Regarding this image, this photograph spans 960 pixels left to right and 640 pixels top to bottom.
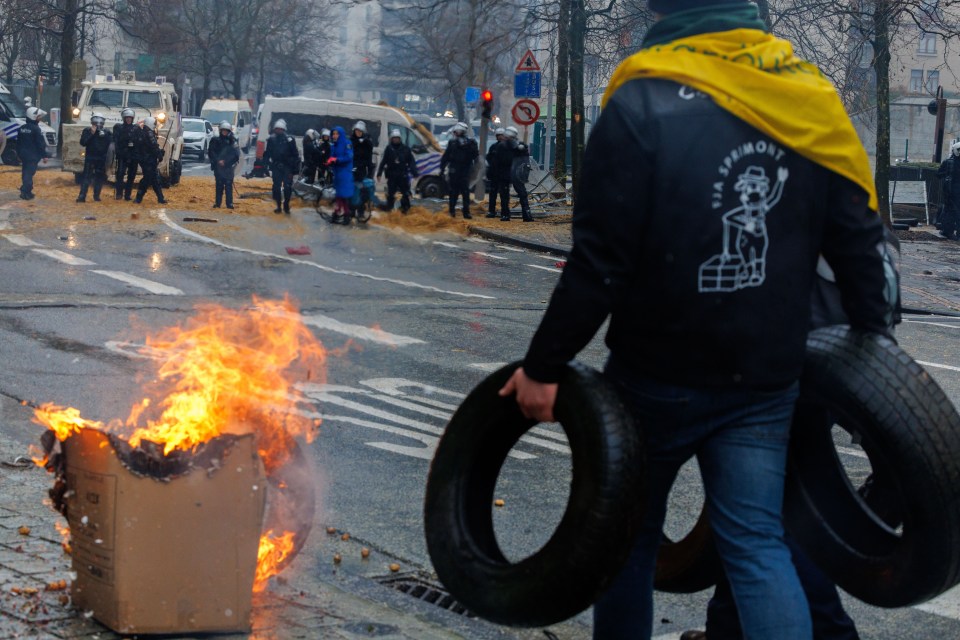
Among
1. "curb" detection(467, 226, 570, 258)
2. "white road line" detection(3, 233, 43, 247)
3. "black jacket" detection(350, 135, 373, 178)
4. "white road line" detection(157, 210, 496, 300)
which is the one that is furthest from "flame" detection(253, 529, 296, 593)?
"black jacket" detection(350, 135, 373, 178)

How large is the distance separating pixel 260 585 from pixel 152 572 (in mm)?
601

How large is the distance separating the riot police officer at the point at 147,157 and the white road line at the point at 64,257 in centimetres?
815

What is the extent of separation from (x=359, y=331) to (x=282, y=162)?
45.9ft

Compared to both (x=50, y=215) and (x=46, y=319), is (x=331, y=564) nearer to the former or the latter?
(x=46, y=319)

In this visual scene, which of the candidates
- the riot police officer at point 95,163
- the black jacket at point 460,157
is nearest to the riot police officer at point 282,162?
the black jacket at point 460,157

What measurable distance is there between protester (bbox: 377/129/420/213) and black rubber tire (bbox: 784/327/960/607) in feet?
73.5

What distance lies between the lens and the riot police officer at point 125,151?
2538 cm

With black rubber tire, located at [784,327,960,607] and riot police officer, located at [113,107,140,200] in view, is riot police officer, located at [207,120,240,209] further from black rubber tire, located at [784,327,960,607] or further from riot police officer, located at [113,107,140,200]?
black rubber tire, located at [784,327,960,607]

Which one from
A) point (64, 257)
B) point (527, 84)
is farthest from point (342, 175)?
point (64, 257)

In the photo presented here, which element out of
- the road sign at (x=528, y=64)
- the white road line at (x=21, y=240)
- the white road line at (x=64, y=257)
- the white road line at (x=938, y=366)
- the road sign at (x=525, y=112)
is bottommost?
the white road line at (x=938, y=366)

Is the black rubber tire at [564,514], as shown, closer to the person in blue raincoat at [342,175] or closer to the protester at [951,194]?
the person in blue raincoat at [342,175]

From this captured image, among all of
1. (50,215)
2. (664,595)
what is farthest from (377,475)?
(50,215)

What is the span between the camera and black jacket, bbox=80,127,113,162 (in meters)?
25.8

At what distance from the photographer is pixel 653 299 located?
3109 millimetres
